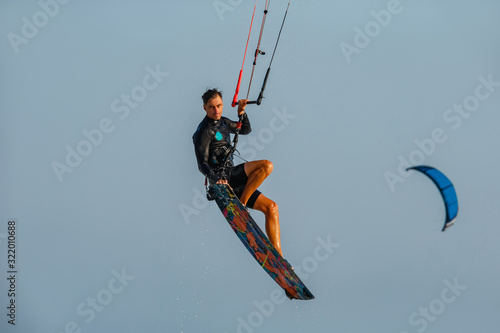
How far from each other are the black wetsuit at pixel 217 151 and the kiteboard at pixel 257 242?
169 millimetres

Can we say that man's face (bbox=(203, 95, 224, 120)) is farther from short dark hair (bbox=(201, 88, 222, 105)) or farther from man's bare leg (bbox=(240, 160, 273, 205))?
man's bare leg (bbox=(240, 160, 273, 205))

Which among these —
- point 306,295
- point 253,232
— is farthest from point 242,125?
point 306,295

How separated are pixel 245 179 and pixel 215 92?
1.14 metres

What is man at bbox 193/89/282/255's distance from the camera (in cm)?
1141

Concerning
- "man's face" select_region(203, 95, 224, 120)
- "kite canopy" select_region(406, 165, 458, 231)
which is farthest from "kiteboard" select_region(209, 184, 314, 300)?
"kite canopy" select_region(406, 165, 458, 231)

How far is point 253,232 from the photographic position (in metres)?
11.8

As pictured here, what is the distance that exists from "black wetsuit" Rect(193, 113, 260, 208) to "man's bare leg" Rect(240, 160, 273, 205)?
0.08 m

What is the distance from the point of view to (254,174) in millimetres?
11422

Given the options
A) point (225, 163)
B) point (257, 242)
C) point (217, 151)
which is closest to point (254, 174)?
point (225, 163)

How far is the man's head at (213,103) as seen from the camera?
11.4m

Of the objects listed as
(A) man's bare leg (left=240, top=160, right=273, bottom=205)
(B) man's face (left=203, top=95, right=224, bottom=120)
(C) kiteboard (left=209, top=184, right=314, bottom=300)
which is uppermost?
(B) man's face (left=203, top=95, right=224, bottom=120)

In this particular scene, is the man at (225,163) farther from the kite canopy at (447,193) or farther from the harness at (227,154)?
the kite canopy at (447,193)

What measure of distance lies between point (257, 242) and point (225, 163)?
1.14 meters

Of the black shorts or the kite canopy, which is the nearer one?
the kite canopy
